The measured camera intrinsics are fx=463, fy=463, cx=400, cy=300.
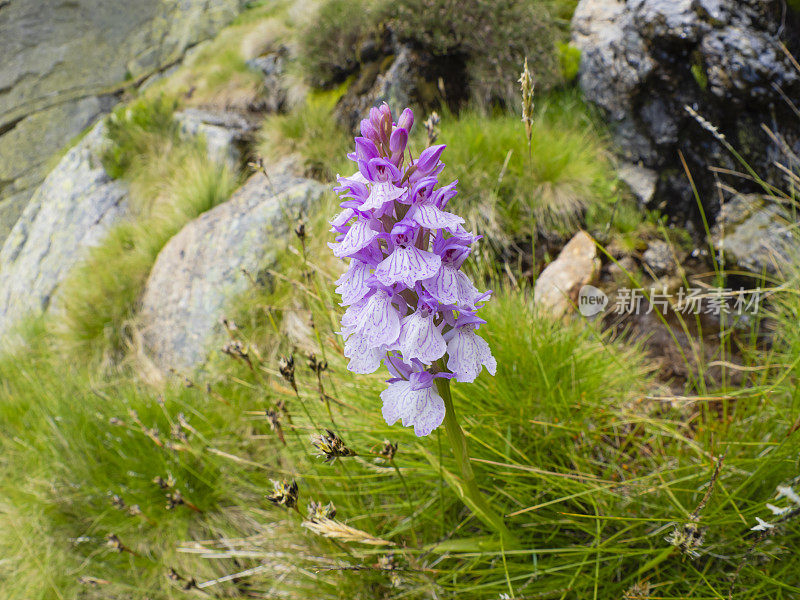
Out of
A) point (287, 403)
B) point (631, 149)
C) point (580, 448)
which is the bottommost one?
point (631, 149)

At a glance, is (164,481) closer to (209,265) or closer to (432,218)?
(432,218)

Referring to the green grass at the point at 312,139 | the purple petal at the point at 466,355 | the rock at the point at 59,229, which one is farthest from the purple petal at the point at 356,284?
the rock at the point at 59,229

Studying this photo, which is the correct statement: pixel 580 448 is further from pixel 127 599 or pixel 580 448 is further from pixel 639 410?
pixel 127 599

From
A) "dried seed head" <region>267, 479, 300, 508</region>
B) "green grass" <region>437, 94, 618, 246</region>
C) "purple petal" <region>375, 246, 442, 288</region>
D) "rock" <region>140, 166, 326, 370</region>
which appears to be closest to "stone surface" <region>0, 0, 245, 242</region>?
"rock" <region>140, 166, 326, 370</region>

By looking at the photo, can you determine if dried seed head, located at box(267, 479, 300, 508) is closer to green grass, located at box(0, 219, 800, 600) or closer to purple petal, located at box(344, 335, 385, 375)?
green grass, located at box(0, 219, 800, 600)

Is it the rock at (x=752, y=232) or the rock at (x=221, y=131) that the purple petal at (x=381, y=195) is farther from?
the rock at (x=221, y=131)

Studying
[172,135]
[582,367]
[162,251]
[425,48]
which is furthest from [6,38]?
[582,367]

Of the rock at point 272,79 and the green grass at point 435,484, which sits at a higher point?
the rock at point 272,79
